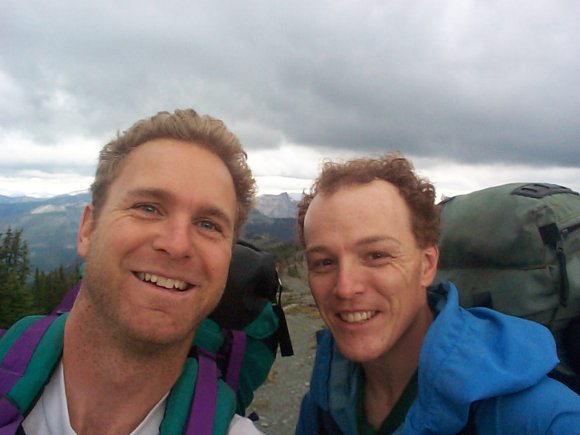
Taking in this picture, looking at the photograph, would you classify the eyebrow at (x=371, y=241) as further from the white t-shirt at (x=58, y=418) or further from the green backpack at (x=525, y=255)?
the white t-shirt at (x=58, y=418)

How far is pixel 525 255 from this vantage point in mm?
2539

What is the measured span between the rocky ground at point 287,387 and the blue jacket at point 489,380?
570cm

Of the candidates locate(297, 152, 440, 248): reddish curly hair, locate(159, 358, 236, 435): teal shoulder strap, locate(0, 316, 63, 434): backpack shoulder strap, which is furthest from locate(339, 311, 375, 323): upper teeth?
locate(0, 316, 63, 434): backpack shoulder strap

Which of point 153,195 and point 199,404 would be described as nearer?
point 199,404

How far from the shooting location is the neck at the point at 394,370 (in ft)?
7.98

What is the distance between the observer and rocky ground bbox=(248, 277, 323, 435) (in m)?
7.20

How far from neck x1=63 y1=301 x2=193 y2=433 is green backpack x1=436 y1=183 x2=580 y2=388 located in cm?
207

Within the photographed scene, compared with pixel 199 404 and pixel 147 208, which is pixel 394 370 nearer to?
pixel 199 404

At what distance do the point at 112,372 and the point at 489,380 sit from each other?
6.40 ft

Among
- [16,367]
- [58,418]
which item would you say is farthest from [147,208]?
[58,418]

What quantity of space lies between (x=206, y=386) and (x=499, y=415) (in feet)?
4.82

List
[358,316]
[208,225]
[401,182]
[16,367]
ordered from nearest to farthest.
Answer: [16,367] → [358,316] → [208,225] → [401,182]

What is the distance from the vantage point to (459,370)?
5.85 ft

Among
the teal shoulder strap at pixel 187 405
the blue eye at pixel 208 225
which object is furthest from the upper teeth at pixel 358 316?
the blue eye at pixel 208 225
